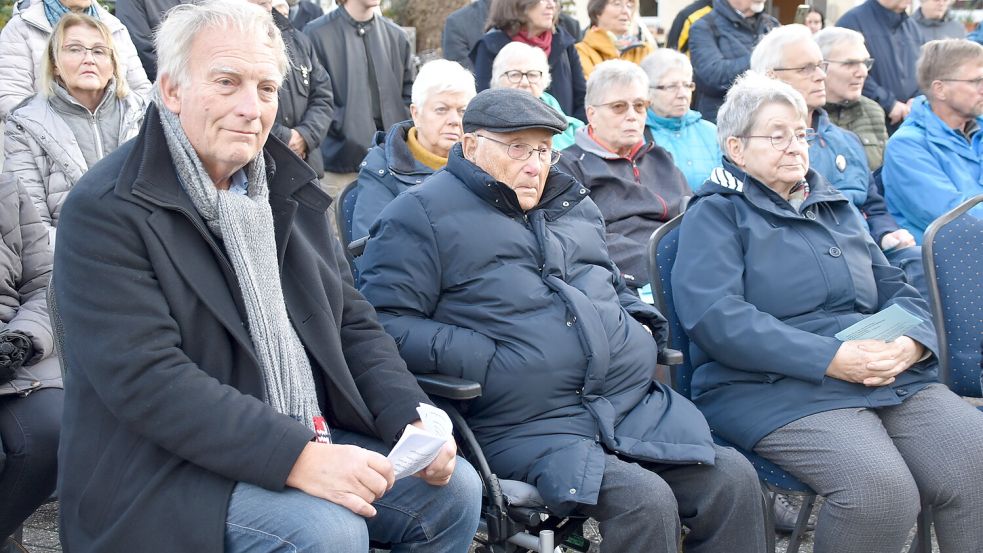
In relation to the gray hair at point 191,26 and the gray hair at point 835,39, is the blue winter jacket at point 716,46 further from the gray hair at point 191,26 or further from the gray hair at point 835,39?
the gray hair at point 191,26

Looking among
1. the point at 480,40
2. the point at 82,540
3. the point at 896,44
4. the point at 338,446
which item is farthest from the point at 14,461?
the point at 896,44

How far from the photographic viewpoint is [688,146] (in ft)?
19.0

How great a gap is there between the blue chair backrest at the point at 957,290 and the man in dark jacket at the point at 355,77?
3.80 metres

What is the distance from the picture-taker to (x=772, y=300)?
3.71 meters

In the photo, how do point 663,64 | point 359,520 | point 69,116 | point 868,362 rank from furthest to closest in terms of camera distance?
point 663,64
point 69,116
point 868,362
point 359,520

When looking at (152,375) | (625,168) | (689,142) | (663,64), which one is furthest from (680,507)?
(663,64)

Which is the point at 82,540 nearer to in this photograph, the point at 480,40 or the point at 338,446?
the point at 338,446

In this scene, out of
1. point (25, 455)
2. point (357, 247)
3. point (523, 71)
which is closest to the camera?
point (25, 455)

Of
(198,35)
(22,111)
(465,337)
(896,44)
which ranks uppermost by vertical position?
(198,35)

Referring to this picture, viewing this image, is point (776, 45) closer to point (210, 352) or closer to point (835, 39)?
point (835, 39)

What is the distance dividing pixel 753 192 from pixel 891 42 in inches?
181

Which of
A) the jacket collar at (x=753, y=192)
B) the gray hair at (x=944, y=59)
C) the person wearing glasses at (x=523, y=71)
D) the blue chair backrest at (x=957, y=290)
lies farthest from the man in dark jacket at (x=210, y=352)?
the gray hair at (x=944, y=59)

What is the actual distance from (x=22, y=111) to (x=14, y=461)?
2.31 metres

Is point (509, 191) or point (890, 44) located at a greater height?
point (509, 191)
